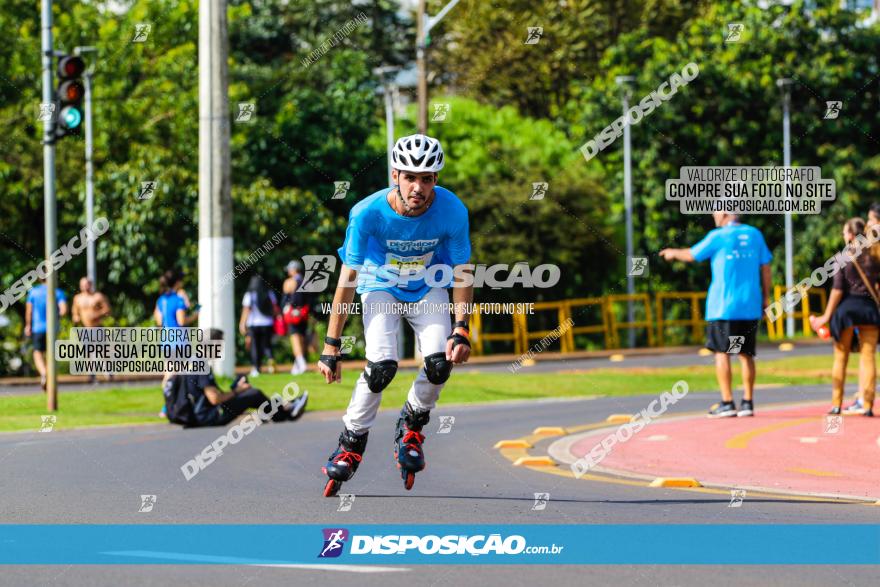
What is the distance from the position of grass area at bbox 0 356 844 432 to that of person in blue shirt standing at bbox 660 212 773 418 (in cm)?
467

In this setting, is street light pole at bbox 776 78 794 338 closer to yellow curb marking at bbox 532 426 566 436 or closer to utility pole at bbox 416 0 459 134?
utility pole at bbox 416 0 459 134

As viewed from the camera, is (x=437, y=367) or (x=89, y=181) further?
(x=89, y=181)

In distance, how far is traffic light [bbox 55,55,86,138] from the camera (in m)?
15.5

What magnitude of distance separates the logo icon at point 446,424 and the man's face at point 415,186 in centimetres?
589

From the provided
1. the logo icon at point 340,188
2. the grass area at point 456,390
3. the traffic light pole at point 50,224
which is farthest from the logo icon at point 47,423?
the logo icon at point 340,188

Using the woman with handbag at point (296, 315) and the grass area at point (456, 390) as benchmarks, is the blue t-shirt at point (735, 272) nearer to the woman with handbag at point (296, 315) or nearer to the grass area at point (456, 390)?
the grass area at point (456, 390)

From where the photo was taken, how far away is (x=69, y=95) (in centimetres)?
1549

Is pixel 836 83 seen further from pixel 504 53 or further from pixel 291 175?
pixel 291 175

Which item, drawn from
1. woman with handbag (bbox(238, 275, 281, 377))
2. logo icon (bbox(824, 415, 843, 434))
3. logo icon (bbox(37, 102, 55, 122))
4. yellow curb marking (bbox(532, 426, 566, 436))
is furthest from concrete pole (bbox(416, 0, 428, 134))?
logo icon (bbox(824, 415, 843, 434))

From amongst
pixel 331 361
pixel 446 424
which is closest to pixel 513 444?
pixel 446 424

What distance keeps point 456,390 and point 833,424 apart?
7.06 m

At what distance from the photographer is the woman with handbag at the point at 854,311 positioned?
13766mm

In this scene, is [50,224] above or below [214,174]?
below

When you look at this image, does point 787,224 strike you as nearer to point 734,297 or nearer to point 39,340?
point 39,340
